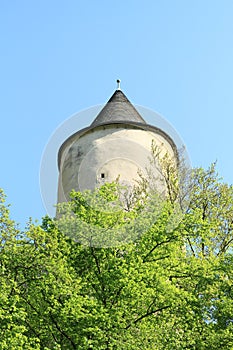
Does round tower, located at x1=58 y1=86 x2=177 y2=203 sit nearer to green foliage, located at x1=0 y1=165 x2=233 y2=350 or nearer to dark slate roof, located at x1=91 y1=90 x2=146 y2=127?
dark slate roof, located at x1=91 y1=90 x2=146 y2=127

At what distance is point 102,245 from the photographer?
14.1m

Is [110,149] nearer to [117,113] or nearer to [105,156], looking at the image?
[105,156]

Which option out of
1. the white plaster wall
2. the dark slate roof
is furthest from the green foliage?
the dark slate roof

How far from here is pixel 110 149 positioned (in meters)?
23.5

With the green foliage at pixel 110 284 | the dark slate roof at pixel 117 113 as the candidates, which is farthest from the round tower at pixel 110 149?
the green foliage at pixel 110 284

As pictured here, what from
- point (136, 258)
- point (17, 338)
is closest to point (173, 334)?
point (136, 258)

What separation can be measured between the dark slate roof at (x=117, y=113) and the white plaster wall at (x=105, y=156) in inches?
12.8

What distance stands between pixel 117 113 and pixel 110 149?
72.5 inches

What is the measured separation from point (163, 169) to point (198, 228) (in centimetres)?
575

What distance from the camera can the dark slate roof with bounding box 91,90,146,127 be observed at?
24.3m

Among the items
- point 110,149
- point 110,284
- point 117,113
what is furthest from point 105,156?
point 110,284

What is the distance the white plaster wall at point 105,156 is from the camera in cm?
2286

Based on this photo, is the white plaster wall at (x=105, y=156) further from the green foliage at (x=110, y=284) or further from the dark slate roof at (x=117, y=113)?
the green foliage at (x=110, y=284)

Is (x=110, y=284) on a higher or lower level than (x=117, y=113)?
lower
